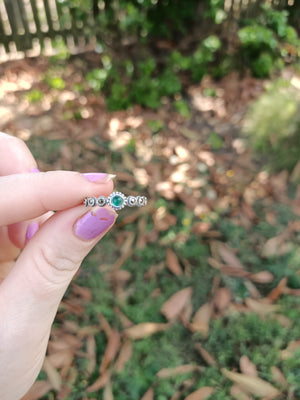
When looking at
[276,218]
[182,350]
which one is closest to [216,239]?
[276,218]

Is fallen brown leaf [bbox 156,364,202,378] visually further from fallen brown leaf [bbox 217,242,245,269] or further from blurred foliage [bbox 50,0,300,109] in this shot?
blurred foliage [bbox 50,0,300,109]

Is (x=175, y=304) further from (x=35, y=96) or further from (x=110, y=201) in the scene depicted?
(x=35, y=96)

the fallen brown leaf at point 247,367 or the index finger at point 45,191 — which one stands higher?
the index finger at point 45,191

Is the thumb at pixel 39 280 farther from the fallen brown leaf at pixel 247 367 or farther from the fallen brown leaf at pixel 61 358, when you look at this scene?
the fallen brown leaf at pixel 247 367

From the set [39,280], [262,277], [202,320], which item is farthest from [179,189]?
[39,280]

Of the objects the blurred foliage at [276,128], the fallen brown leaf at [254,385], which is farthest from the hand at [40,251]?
the blurred foliage at [276,128]

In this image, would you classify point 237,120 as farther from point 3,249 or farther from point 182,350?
point 3,249

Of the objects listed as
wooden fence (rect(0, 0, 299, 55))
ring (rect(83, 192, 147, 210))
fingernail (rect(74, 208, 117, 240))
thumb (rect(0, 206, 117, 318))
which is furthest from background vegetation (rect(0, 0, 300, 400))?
ring (rect(83, 192, 147, 210))
